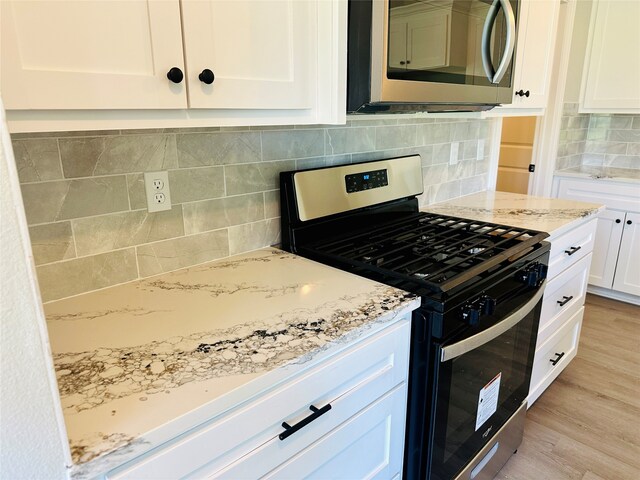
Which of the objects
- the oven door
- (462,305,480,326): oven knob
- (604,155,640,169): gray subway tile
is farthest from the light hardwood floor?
(604,155,640,169): gray subway tile

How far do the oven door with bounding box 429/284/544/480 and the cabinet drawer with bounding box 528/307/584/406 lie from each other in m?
0.27

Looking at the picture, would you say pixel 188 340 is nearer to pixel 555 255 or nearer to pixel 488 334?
pixel 488 334

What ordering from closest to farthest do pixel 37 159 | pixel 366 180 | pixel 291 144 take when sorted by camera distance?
pixel 37 159, pixel 291 144, pixel 366 180

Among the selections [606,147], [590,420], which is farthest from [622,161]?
[590,420]

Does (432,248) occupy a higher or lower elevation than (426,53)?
lower

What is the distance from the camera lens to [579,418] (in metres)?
2.03

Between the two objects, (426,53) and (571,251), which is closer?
(426,53)

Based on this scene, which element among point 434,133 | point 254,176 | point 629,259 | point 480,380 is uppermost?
point 434,133

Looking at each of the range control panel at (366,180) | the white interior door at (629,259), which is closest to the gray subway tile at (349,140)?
the range control panel at (366,180)

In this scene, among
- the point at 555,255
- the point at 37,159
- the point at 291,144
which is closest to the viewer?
the point at 37,159

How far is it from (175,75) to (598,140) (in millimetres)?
3641

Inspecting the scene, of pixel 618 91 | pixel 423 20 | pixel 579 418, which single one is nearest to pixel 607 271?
pixel 618 91

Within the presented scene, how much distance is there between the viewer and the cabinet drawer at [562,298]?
1810 mm

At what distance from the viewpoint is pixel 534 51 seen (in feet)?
5.95
